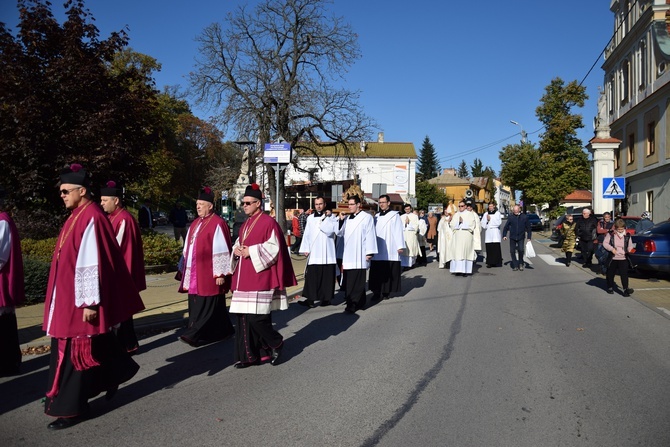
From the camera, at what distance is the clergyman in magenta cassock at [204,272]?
6.84 meters

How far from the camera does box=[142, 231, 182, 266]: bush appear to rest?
14250mm

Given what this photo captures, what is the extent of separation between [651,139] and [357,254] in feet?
83.8

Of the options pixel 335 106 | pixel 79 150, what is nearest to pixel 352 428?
pixel 79 150

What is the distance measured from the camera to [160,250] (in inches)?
572

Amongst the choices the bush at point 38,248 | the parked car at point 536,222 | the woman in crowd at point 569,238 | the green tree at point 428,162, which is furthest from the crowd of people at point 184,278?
the green tree at point 428,162

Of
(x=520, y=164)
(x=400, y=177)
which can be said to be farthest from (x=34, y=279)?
(x=400, y=177)

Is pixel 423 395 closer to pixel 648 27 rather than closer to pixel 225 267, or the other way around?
pixel 225 267

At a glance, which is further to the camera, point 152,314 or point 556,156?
point 556,156

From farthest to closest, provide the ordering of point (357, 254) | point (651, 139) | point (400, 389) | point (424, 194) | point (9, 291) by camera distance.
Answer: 1. point (424, 194)
2. point (651, 139)
3. point (357, 254)
4. point (9, 291)
5. point (400, 389)

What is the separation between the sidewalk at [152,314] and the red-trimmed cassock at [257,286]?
210cm

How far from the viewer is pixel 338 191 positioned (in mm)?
19719

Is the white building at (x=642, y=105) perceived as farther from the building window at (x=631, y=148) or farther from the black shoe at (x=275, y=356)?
the black shoe at (x=275, y=356)

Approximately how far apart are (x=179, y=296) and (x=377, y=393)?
21.7 feet

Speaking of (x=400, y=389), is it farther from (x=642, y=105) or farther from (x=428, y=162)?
(x=428, y=162)
